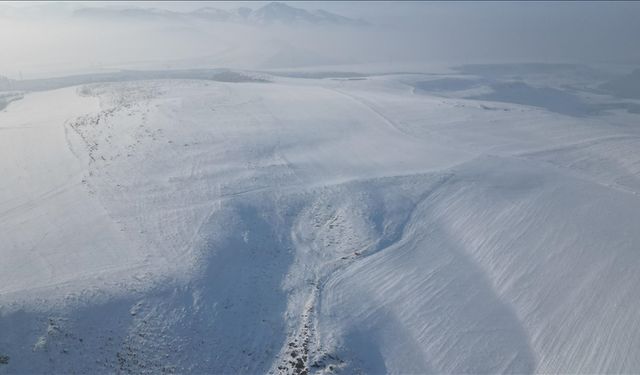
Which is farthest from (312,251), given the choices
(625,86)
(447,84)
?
(625,86)

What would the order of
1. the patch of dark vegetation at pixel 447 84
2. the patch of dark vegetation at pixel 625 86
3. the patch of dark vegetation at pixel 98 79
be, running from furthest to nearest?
1. the patch of dark vegetation at pixel 625 86
2. the patch of dark vegetation at pixel 447 84
3. the patch of dark vegetation at pixel 98 79

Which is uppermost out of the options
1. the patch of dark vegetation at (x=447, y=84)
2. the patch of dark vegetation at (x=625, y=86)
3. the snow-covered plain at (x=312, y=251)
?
the patch of dark vegetation at (x=447, y=84)

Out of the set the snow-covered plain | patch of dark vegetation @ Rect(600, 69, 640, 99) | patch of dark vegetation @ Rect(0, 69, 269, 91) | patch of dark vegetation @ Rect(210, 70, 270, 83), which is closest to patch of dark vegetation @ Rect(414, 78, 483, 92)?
patch of dark vegetation @ Rect(210, 70, 270, 83)

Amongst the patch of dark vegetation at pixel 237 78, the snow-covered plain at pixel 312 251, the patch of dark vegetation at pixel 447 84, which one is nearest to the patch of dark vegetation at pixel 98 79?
the patch of dark vegetation at pixel 237 78

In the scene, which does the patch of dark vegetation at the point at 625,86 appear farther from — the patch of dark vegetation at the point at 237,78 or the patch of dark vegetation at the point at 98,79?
the patch of dark vegetation at the point at 98,79

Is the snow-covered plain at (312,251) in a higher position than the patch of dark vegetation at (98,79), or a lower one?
lower

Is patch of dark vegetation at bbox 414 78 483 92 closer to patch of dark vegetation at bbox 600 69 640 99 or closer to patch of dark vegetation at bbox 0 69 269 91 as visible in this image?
patch of dark vegetation at bbox 0 69 269 91

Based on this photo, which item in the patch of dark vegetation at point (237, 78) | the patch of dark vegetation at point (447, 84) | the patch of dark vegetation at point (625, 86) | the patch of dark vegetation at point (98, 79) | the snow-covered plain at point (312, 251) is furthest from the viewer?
the patch of dark vegetation at point (625, 86)

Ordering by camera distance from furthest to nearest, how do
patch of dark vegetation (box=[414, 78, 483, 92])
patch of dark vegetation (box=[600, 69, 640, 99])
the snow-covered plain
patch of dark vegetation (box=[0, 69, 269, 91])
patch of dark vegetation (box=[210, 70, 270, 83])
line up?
patch of dark vegetation (box=[600, 69, 640, 99]) → patch of dark vegetation (box=[414, 78, 483, 92]) → patch of dark vegetation (box=[210, 70, 270, 83]) → patch of dark vegetation (box=[0, 69, 269, 91]) → the snow-covered plain

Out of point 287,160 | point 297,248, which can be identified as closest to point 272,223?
point 297,248

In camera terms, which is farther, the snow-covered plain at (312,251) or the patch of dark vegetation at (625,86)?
the patch of dark vegetation at (625,86)

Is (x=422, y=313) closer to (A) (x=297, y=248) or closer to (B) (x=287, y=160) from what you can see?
(A) (x=297, y=248)
